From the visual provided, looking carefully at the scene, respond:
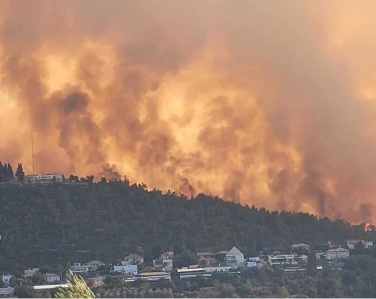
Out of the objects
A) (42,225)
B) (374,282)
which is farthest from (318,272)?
(42,225)

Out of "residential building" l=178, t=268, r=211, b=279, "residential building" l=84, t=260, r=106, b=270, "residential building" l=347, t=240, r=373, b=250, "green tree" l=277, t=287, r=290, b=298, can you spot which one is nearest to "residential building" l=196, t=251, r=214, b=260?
"residential building" l=178, t=268, r=211, b=279

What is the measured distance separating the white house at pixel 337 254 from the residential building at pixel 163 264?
5209 millimetres

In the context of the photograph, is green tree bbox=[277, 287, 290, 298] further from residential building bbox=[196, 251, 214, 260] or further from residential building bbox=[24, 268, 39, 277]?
residential building bbox=[24, 268, 39, 277]

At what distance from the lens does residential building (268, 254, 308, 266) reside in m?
42.5

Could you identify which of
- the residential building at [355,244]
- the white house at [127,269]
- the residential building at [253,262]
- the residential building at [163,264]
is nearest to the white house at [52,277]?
the white house at [127,269]

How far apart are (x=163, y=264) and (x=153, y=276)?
1755mm

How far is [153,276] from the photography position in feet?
133

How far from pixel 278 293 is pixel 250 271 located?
3840 mm

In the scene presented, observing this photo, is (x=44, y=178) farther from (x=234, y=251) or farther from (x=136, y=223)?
(x=234, y=251)

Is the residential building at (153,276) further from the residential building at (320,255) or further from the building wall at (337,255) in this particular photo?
the building wall at (337,255)

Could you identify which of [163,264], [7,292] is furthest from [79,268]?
[7,292]

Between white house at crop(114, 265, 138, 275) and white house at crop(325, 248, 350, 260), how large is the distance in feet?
21.2

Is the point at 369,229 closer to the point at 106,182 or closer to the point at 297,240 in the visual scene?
the point at 297,240

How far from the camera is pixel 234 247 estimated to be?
43906mm
